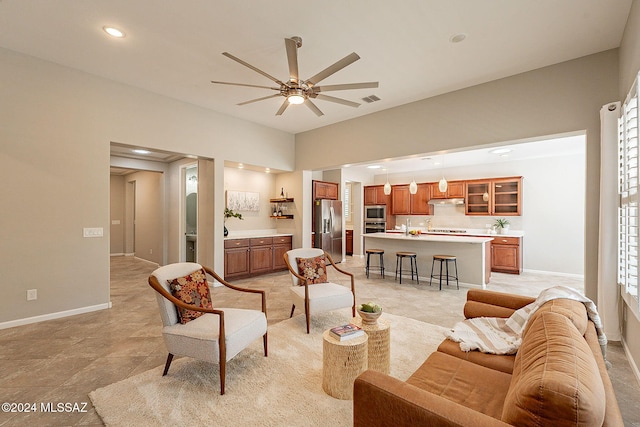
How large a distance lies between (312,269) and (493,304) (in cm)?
210

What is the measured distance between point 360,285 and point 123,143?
4.60 meters

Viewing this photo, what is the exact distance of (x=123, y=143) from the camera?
4363 mm

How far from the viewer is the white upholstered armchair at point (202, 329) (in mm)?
2242

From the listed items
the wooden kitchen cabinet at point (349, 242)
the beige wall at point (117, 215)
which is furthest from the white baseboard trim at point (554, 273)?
the beige wall at point (117, 215)

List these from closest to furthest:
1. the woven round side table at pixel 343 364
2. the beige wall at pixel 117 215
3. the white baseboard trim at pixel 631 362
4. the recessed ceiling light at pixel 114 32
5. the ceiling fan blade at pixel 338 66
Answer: the woven round side table at pixel 343 364, the white baseboard trim at pixel 631 362, the ceiling fan blade at pixel 338 66, the recessed ceiling light at pixel 114 32, the beige wall at pixel 117 215

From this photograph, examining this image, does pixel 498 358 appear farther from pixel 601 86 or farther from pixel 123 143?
pixel 123 143

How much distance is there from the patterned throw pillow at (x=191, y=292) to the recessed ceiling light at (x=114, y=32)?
2.67 metres

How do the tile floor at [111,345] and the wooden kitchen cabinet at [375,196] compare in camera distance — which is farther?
the wooden kitchen cabinet at [375,196]

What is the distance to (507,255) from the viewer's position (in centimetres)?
699

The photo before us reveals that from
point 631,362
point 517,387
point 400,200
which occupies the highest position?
point 400,200

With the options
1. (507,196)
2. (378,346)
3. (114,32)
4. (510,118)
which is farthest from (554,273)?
(114,32)

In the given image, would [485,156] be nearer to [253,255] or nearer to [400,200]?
[400,200]

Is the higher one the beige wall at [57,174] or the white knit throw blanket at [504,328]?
the beige wall at [57,174]

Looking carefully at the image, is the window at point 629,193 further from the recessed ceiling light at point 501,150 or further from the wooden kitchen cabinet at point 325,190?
the wooden kitchen cabinet at point 325,190
